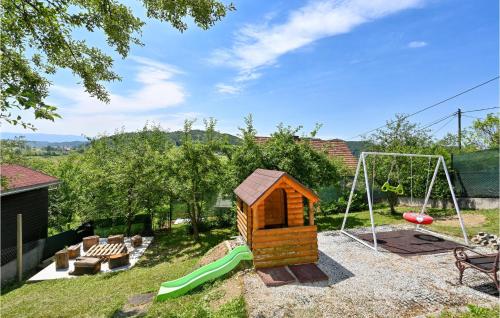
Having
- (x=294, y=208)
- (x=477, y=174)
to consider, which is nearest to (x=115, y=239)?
(x=294, y=208)

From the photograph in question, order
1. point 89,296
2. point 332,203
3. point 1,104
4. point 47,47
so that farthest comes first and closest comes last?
1. point 332,203
2. point 89,296
3. point 47,47
4. point 1,104

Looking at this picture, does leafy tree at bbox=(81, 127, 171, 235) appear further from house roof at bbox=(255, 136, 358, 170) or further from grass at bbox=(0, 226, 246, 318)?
house roof at bbox=(255, 136, 358, 170)

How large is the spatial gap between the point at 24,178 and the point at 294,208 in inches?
536

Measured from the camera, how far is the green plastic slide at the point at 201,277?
24.3 feet

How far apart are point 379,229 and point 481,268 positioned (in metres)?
5.91

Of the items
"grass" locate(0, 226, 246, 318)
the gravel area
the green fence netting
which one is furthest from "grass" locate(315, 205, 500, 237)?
"grass" locate(0, 226, 246, 318)

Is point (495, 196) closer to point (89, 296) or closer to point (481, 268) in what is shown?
point (481, 268)

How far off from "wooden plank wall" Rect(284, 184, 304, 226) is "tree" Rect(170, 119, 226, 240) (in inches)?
289

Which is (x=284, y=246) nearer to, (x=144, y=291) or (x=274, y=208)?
(x=274, y=208)

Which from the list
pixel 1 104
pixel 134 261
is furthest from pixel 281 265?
pixel 134 261

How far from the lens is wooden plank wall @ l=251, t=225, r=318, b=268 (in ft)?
25.8

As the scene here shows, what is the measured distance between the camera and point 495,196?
582 inches

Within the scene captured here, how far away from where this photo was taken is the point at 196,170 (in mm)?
15258

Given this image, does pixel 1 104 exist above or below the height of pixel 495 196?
above
